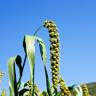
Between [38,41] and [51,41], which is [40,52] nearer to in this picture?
[38,41]

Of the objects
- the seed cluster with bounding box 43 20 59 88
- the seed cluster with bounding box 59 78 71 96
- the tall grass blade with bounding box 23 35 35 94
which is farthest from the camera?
the tall grass blade with bounding box 23 35 35 94

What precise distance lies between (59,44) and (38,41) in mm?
662

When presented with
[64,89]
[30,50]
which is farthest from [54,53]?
[30,50]

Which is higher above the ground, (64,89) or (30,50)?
(30,50)

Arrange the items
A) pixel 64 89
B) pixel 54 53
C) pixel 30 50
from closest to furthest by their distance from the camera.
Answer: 1. pixel 54 53
2. pixel 64 89
3. pixel 30 50

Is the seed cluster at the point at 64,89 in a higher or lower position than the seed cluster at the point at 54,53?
lower

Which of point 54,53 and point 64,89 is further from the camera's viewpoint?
point 64,89

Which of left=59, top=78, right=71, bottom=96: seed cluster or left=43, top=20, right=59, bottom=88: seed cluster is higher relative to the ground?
left=43, top=20, right=59, bottom=88: seed cluster

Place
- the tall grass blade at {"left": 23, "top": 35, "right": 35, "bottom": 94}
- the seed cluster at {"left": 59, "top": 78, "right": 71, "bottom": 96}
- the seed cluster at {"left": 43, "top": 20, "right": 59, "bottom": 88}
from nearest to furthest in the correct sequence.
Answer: the seed cluster at {"left": 43, "top": 20, "right": 59, "bottom": 88} < the seed cluster at {"left": 59, "top": 78, "right": 71, "bottom": 96} < the tall grass blade at {"left": 23, "top": 35, "right": 35, "bottom": 94}

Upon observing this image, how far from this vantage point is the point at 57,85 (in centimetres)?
303

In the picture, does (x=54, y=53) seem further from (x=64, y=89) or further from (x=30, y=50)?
(x=30, y=50)

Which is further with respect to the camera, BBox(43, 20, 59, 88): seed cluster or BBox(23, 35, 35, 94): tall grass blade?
BBox(23, 35, 35, 94): tall grass blade

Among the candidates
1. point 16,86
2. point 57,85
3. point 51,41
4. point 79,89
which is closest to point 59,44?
point 51,41

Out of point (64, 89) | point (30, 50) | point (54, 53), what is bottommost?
point (64, 89)
